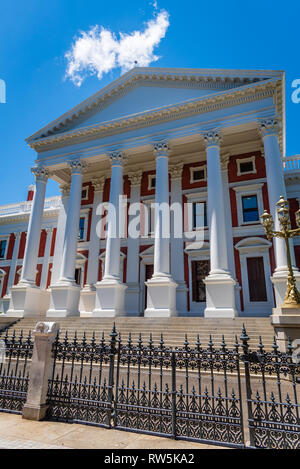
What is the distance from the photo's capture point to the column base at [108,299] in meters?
16.5

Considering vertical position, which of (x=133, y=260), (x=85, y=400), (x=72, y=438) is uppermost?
(x=133, y=260)

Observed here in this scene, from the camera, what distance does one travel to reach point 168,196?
18500mm

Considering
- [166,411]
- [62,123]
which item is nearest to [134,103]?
[62,123]

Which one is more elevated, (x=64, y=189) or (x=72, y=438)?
(x=64, y=189)

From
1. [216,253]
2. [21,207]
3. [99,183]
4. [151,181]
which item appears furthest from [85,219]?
[216,253]

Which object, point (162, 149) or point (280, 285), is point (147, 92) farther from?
point (280, 285)

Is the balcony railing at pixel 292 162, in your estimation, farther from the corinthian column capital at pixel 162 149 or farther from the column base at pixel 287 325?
the column base at pixel 287 325

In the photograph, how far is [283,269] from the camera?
45.1 feet

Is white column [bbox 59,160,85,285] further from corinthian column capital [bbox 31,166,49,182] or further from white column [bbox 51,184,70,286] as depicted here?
white column [bbox 51,184,70,286]

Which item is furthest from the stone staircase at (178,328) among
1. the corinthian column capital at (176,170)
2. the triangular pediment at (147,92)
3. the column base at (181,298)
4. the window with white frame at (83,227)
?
the triangular pediment at (147,92)

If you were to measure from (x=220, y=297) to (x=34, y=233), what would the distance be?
42.7 ft

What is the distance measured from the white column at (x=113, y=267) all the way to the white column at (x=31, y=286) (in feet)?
16.2

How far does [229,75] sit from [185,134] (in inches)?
164
